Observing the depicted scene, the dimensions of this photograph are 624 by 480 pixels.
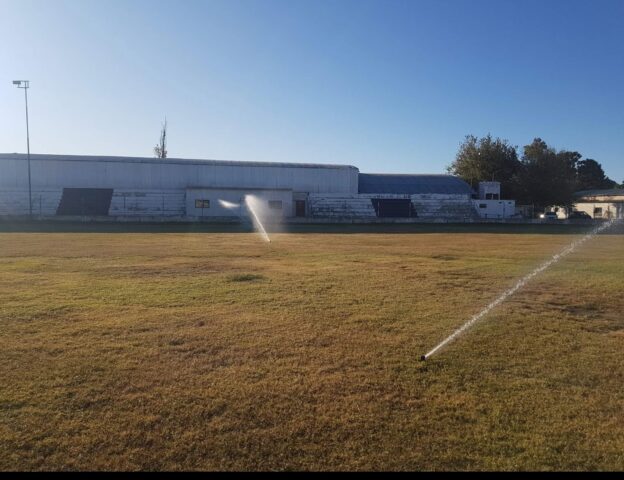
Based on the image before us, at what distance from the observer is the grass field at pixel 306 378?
3.43 m

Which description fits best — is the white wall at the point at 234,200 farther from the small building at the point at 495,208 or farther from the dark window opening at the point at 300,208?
the small building at the point at 495,208

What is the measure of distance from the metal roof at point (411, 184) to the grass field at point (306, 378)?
50823 millimetres

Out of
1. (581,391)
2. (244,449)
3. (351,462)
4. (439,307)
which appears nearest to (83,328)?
(244,449)

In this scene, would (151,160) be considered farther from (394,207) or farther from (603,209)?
(603,209)

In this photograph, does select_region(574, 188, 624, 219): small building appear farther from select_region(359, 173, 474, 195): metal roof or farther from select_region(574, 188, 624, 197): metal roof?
select_region(359, 173, 474, 195): metal roof

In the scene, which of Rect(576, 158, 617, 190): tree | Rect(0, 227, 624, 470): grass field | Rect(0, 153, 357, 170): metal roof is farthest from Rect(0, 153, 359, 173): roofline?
Rect(576, 158, 617, 190): tree

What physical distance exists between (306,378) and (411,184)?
59121 millimetres

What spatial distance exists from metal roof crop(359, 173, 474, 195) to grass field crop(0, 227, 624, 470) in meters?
50.8

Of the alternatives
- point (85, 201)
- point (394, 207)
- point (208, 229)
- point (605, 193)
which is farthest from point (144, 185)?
point (605, 193)

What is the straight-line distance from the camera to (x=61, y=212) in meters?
47.5

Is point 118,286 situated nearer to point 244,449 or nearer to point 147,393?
point 147,393

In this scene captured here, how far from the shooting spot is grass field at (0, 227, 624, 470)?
135 inches
